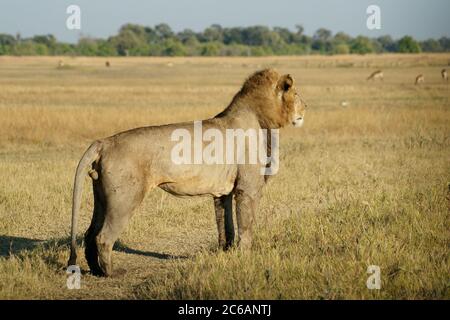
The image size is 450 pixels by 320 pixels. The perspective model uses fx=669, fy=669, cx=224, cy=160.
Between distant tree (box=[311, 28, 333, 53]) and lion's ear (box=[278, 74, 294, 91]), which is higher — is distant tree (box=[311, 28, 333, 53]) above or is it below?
above

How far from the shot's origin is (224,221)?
7816mm

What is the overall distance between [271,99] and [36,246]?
352 centimetres

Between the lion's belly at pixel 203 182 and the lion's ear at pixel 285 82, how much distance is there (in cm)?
120

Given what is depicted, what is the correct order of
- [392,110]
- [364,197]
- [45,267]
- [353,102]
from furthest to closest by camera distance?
[353,102]
[392,110]
[364,197]
[45,267]

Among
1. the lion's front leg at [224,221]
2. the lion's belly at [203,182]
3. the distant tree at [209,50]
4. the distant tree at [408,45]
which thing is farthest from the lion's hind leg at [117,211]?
the distant tree at [408,45]

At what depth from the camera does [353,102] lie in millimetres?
29875

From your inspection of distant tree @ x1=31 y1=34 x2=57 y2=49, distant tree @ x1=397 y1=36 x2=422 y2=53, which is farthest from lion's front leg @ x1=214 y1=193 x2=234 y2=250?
distant tree @ x1=31 y1=34 x2=57 y2=49

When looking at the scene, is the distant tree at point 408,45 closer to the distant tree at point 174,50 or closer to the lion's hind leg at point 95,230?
the distant tree at point 174,50

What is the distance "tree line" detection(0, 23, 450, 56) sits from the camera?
114 metres

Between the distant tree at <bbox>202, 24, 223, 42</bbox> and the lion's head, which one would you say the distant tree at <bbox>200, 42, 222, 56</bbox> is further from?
the lion's head

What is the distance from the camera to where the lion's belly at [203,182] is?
7.04 metres
